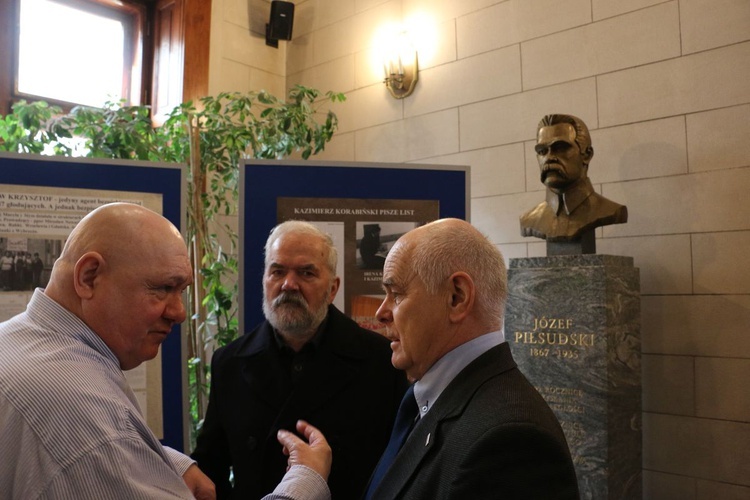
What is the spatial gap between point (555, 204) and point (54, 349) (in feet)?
9.26

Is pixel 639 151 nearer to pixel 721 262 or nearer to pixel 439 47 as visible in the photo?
pixel 721 262

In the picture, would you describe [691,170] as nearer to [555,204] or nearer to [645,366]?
[555,204]

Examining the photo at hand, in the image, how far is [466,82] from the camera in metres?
4.73

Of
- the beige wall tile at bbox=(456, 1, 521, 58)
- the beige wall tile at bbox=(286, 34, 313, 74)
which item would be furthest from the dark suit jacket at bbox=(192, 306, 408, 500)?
the beige wall tile at bbox=(286, 34, 313, 74)

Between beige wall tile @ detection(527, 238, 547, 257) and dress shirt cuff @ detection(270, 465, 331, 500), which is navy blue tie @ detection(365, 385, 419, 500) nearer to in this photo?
dress shirt cuff @ detection(270, 465, 331, 500)

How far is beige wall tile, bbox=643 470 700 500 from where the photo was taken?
11.9 feet

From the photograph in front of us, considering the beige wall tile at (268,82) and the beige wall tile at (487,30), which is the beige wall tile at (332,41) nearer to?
the beige wall tile at (268,82)

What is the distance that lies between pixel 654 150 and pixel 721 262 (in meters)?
0.72

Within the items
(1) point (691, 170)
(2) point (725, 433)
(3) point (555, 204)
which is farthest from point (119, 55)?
(2) point (725, 433)

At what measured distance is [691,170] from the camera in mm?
3668

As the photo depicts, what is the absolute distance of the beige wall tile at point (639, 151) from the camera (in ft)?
12.2

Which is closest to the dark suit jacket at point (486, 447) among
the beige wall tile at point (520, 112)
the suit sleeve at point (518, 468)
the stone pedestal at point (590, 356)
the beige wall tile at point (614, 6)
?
the suit sleeve at point (518, 468)

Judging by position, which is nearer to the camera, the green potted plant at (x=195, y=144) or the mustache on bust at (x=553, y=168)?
the green potted plant at (x=195, y=144)

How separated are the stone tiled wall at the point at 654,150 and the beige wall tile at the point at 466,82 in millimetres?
10
